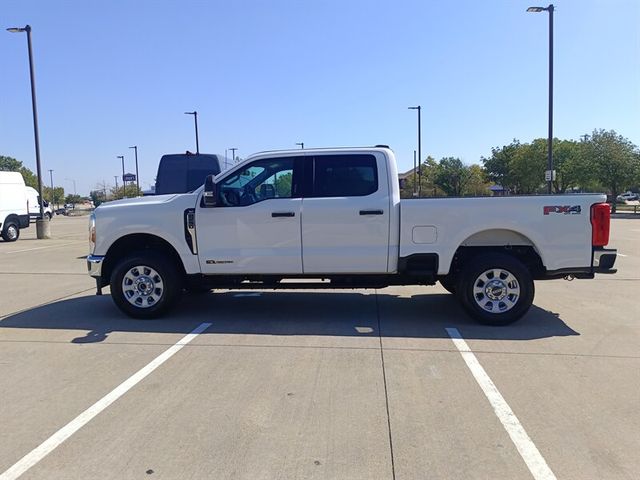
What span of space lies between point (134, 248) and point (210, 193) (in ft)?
4.72

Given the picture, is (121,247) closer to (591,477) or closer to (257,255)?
(257,255)

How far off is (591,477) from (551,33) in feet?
66.4

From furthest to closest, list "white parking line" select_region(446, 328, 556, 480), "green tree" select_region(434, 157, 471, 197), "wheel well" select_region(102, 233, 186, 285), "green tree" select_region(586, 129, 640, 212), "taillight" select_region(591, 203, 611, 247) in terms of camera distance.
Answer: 1. "green tree" select_region(434, 157, 471, 197)
2. "green tree" select_region(586, 129, 640, 212)
3. "wheel well" select_region(102, 233, 186, 285)
4. "taillight" select_region(591, 203, 611, 247)
5. "white parking line" select_region(446, 328, 556, 480)

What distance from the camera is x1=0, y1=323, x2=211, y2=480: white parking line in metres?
3.27

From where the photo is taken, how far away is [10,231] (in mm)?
20500

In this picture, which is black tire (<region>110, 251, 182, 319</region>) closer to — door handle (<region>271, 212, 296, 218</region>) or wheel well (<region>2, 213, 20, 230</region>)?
door handle (<region>271, 212, 296, 218</region>)

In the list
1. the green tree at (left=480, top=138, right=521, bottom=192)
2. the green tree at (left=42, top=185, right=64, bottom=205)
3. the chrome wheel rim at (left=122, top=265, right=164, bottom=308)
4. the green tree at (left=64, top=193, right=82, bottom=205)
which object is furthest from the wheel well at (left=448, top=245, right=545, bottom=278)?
the green tree at (left=64, top=193, right=82, bottom=205)

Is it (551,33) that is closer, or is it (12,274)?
(12,274)

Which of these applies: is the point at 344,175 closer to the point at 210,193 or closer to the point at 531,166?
the point at 210,193

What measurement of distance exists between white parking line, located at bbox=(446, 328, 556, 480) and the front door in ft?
7.92

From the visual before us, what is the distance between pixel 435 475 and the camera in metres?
3.18

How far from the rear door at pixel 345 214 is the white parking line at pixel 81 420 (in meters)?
1.99

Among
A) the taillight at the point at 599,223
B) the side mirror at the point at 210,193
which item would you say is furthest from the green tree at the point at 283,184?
the taillight at the point at 599,223

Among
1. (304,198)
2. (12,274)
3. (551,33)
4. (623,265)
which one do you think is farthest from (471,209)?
(551,33)
